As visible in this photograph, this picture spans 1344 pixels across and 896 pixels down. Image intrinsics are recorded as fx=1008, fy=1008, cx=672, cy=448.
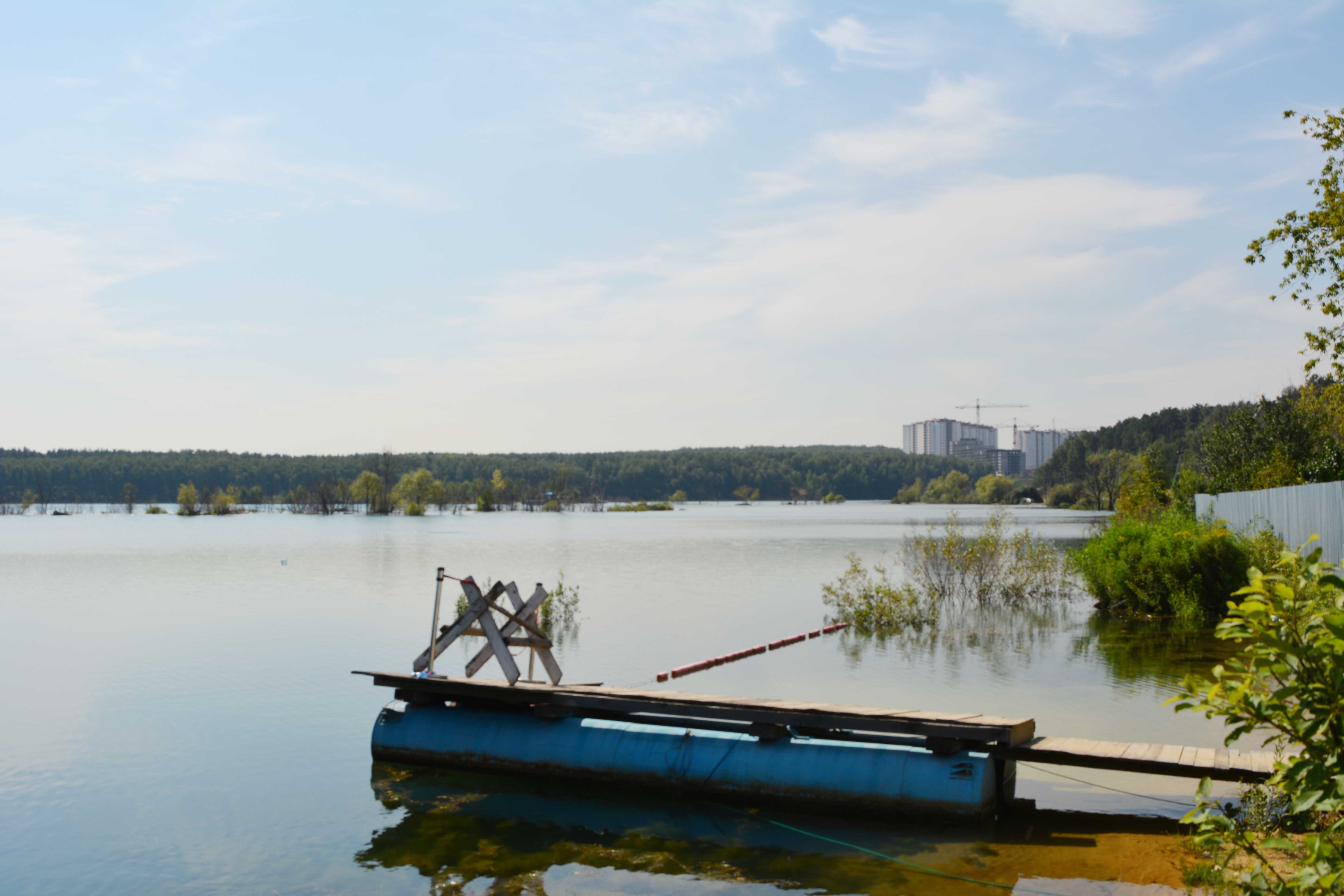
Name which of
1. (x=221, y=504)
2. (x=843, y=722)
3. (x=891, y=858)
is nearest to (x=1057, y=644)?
(x=843, y=722)

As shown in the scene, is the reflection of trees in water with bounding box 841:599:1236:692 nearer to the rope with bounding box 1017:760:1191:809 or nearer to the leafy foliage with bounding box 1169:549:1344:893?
the rope with bounding box 1017:760:1191:809

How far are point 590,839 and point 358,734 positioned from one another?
5248 millimetres

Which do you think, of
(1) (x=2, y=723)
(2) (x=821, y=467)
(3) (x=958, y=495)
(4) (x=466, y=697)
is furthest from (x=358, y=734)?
(2) (x=821, y=467)

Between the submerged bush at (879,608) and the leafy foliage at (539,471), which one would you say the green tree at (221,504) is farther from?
the submerged bush at (879,608)

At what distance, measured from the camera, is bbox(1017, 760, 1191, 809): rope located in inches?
360

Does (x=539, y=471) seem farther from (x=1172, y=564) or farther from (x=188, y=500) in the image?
(x=1172, y=564)

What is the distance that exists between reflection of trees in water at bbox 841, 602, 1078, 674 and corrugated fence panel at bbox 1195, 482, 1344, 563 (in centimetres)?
423

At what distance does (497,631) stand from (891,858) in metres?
4.66

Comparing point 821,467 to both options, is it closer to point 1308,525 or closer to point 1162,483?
point 1162,483

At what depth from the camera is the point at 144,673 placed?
1695 centimetres

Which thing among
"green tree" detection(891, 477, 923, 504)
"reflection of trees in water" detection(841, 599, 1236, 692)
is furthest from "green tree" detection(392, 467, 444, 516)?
"reflection of trees in water" detection(841, 599, 1236, 692)

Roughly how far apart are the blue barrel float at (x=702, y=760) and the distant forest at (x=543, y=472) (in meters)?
136

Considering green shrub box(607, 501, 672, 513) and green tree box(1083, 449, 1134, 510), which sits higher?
green tree box(1083, 449, 1134, 510)

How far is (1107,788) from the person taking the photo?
9.73 metres
